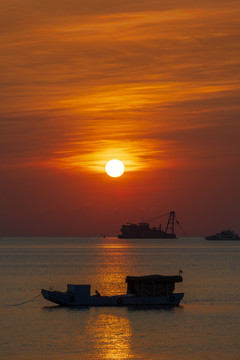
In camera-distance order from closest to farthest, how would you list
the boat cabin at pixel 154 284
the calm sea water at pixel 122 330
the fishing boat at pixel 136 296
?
the calm sea water at pixel 122 330
the fishing boat at pixel 136 296
the boat cabin at pixel 154 284

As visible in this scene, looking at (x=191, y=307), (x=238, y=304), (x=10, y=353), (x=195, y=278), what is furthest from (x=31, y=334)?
(x=195, y=278)

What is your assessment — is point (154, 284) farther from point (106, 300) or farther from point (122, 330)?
point (122, 330)

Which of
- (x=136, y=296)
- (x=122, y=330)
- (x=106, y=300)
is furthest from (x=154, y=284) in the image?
(x=122, y=330)

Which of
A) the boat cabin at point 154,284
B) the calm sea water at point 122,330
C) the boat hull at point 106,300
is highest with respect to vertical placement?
the boat cabin at point 154,284

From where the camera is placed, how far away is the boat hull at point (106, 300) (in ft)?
273

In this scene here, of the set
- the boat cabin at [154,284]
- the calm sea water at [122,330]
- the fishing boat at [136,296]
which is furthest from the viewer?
the boat cabin at [154,284]

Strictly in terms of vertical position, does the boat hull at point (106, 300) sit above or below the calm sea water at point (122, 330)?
above

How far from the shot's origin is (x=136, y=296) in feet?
279

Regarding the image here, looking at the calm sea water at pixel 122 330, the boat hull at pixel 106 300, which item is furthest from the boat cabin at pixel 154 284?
the calm sea water at pixel 122 330

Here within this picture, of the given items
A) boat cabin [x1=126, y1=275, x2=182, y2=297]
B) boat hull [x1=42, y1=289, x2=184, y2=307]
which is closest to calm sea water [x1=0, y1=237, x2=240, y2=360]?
boat hull [x1=42, y1=289, x2=184, y2=307]

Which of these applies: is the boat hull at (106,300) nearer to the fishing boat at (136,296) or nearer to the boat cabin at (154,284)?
the fishing boat at (136,296)

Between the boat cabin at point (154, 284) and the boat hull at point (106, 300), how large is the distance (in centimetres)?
66

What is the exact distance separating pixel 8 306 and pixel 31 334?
22692 millimetres

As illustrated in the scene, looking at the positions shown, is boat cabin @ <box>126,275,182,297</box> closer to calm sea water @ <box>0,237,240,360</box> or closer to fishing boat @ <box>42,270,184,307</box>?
fishing boat @ <box>42,270,184,307</box>
